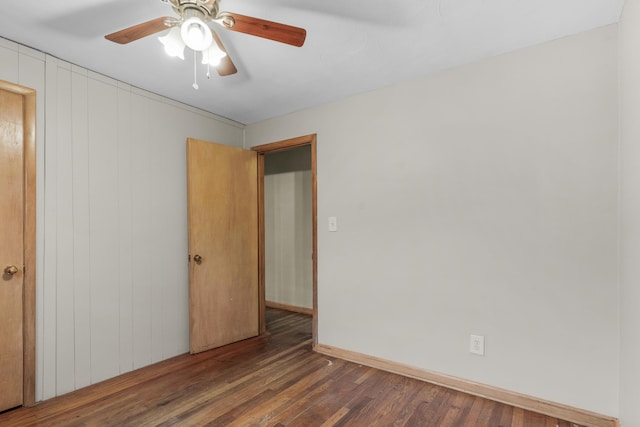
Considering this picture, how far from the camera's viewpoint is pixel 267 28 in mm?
1498

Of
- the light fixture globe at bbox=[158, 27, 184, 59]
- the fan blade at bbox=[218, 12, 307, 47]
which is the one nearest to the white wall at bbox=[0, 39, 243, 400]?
the light fixture globe at bbox=[158, 27, 184, 59]

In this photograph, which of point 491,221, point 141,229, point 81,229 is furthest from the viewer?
point 141,229

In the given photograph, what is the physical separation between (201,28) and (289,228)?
341 centimetres

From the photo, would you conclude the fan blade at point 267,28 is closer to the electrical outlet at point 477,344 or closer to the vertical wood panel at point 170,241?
the vertical wood panel at point 170,241

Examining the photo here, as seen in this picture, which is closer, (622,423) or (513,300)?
(622,423)

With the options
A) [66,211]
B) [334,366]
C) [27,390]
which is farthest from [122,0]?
[334,366]

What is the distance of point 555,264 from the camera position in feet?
6.51

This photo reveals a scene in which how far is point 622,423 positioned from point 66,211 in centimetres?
361

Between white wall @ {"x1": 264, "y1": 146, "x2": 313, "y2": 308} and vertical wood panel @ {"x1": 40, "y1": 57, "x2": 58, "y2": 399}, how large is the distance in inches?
108

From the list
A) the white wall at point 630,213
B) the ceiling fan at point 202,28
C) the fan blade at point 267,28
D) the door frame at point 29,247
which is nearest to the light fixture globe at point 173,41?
the ceiling fan at point 202,28

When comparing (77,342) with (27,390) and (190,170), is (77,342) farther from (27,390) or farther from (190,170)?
(190,170)

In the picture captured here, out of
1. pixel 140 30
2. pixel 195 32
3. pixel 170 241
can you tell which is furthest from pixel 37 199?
pixel 195 32

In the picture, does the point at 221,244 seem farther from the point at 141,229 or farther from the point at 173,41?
the point at 173,41

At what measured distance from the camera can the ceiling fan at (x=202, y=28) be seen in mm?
1375
